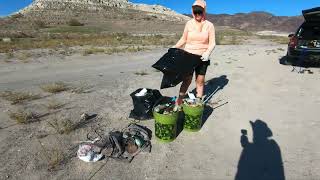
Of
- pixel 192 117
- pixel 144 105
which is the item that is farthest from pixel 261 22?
pixel 192 117

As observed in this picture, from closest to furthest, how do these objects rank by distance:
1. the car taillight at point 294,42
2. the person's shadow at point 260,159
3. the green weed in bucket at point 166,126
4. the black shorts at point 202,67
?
the person's shadow at point 260,159 < the green weed in bucket at point 166,126 < the black shorts at point 202,67 < the car taillight at point 294,42

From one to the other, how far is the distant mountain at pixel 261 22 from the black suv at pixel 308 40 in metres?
Result: 147

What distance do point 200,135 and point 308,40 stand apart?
7.86 meters

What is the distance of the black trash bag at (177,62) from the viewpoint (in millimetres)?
5347

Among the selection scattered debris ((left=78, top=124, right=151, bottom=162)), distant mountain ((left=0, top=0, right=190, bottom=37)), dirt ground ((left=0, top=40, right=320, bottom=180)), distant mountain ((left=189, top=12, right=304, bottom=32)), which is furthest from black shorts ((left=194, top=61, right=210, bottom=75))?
distant mountain ((left=189, top=12, right=304, bottom=32))

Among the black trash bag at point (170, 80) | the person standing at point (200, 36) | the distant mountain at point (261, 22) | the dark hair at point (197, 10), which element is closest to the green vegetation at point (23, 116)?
the black trash bag at point (170, 80)

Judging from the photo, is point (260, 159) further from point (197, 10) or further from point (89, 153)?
point (197, 10)

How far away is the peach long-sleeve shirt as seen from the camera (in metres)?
5.59

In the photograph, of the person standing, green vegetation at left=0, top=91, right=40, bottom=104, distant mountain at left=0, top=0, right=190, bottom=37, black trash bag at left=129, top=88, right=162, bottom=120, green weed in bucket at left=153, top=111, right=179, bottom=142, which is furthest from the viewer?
distant mountain at left=0, top=0, right=190, bottom=37

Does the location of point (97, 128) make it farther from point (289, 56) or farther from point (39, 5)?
point (39, 5)

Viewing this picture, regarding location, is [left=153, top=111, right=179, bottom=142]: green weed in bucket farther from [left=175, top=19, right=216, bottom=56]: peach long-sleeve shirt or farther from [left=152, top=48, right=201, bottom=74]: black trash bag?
[left=175, top=19, right=216, bottom=56]: peach long-sleeve shirt

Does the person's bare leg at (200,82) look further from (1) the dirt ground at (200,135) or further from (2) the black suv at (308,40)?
(2) the black suv at (308,40)

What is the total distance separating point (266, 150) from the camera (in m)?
5.00

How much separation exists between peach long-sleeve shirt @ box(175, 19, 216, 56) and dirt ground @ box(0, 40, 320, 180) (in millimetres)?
1378
